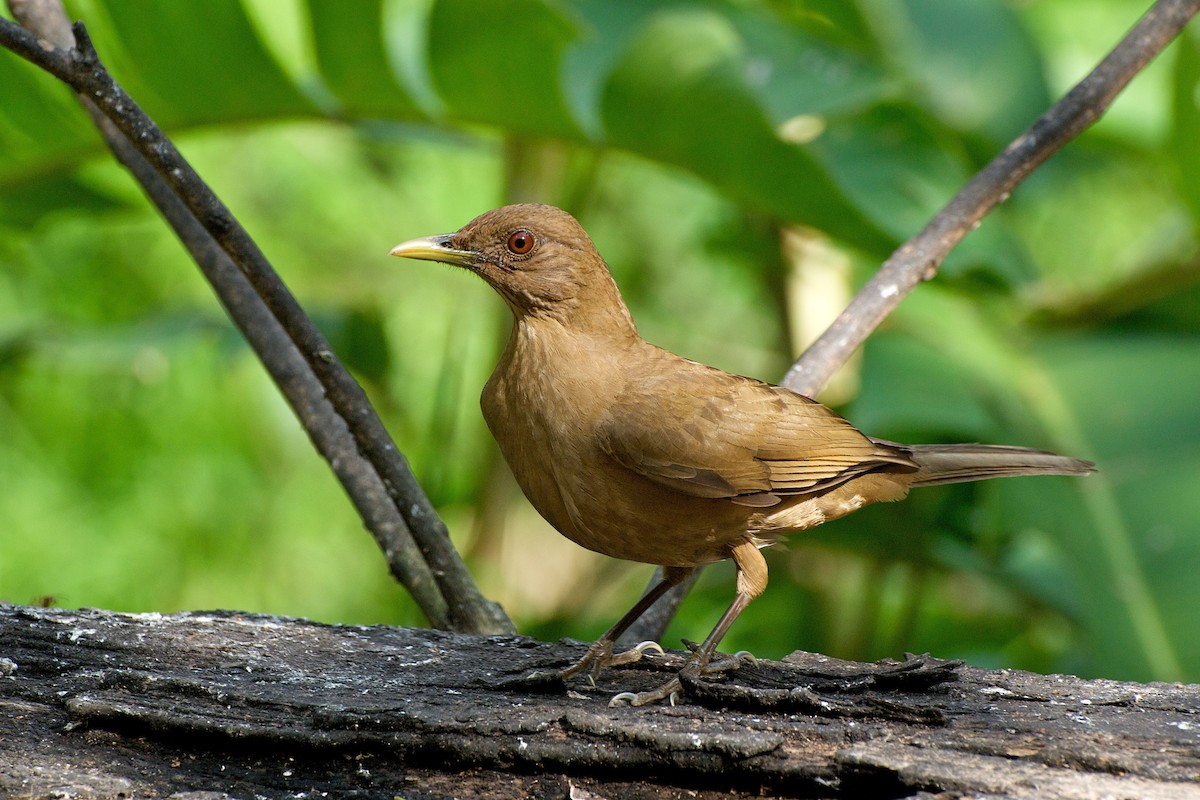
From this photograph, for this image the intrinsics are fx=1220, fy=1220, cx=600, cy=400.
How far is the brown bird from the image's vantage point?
293 centimetres

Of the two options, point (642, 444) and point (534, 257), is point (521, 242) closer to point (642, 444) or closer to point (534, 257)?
point (534, 257)

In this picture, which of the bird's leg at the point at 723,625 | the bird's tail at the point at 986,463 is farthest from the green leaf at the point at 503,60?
the bird's leg at the point at 723,625

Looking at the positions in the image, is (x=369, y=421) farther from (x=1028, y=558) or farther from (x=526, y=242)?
(x=1028, y=558)

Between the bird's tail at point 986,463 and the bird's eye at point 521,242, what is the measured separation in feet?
3.87

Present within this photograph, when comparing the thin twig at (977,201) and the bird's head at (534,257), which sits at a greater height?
the thin twig at (977,201)

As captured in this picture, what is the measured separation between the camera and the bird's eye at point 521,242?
3.21 metres

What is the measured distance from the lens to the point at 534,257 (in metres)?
3.23

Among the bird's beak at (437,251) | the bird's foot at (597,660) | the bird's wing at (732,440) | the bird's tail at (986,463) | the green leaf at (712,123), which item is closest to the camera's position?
the bird's foot at (597,660)

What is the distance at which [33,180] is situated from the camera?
4.91 metres

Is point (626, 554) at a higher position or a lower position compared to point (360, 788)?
higher

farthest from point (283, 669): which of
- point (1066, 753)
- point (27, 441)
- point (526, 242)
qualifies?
point (27, 441)

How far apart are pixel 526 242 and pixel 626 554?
2.85 feet

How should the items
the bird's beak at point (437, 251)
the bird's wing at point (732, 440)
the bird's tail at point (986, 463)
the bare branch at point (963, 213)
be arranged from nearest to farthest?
the bird's wing at point (732, 440), the bird's beak at point (437, 251), the bird's tail at point (986, 463), the bare branch at point (963, 213)

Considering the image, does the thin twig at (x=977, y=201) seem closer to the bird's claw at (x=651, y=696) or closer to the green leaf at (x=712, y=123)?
the green leaf at (x=712, y=123)
